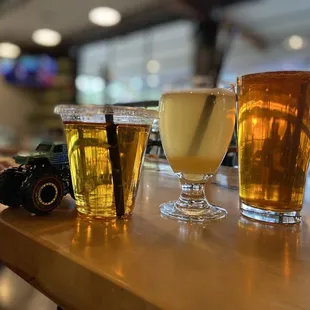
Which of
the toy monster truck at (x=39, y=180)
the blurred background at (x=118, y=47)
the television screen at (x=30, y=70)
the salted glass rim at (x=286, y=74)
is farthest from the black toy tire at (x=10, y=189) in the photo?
the television screen at (x=30, y=70)

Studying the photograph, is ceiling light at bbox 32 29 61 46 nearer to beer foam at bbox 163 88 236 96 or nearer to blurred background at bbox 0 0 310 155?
blurred background at bbox 0 0 310 155

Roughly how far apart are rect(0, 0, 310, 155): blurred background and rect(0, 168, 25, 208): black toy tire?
1335mm

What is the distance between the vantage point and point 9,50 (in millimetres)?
4930

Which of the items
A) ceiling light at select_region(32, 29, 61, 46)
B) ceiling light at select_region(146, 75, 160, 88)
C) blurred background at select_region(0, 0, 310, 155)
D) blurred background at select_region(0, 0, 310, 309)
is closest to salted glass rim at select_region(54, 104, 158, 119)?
blurred background at select_region(0, 0, 310, 309)

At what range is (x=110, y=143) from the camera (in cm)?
37

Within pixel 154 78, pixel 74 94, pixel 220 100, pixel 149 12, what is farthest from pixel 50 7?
pixel 220 100

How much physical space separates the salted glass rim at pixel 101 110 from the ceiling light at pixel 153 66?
11.3 ft

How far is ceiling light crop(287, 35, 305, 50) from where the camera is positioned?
2.78 m

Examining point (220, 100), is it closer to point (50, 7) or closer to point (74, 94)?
point (50, 7)

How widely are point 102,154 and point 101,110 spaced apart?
0.14 ft

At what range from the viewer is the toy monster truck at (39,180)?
37 cm

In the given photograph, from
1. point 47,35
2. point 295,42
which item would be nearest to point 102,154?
point 295,42

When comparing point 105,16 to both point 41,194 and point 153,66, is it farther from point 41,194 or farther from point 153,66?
point 41,194

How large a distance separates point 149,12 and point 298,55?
138cm
